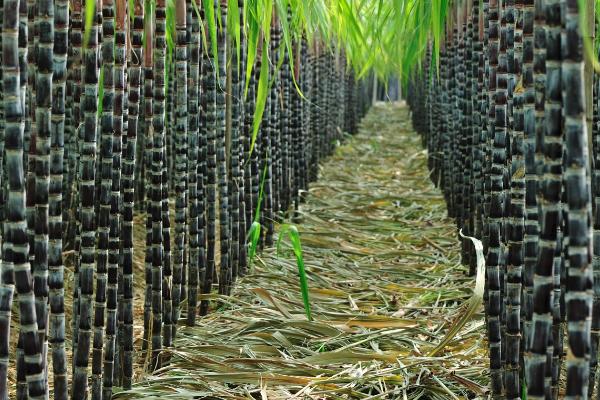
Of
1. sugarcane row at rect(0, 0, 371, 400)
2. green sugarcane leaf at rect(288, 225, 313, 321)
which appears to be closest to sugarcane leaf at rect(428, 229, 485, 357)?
green sugarcane leaf at rect(288, 225, 313, 321)

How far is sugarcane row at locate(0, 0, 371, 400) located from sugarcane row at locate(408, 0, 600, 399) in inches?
25.4

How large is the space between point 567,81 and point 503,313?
125 cm

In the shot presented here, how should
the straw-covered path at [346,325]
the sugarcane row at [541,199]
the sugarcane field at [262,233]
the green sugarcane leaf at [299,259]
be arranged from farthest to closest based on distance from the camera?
the green sugarcane leaf at [299,259] → the straw-covered path at [346,325] → the sugarcane field at [262,233] → the sugarcane row at [541,199]

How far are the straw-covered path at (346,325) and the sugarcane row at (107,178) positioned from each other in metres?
0.13

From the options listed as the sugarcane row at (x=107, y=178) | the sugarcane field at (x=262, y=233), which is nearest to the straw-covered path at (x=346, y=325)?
the sugarcane field at (x=262, y=233)

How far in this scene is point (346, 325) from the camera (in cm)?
318

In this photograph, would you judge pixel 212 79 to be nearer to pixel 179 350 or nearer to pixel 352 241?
pixel 179 350

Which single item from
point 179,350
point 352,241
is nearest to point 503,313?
point 179,350

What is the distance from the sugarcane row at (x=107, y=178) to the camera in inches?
65.7

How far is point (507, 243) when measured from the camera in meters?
2.12

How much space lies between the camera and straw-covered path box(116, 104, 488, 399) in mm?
2525

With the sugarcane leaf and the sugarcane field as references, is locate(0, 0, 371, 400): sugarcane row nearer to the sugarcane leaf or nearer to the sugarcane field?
the sugarcane field

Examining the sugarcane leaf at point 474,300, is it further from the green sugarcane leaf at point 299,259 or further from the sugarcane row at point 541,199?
the green sugarcane leaf at point 299,259

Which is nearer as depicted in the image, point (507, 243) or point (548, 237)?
point (548, 237)
